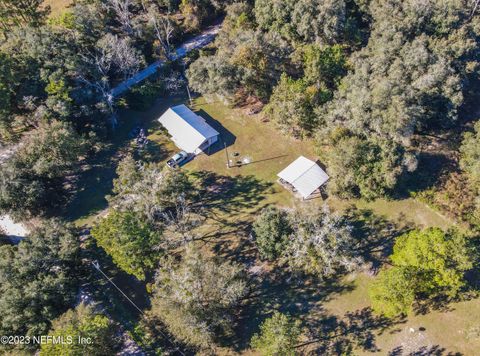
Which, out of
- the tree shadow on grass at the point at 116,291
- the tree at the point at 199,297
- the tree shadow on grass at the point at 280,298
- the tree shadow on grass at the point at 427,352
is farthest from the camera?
the tree shadow on grass at the point at 116,291

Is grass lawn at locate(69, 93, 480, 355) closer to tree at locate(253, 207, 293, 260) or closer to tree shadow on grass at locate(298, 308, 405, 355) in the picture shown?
tree shadow on grass at locate(298, 308, 405, 355)

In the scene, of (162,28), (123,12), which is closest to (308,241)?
(162,28)

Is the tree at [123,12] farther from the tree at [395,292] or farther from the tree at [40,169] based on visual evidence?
the tree at [395,292]

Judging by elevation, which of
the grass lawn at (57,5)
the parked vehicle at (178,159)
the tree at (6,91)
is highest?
the grass lawn at (57,5)

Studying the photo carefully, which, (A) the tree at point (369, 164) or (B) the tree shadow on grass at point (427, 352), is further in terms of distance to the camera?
(A) the tree at point (369, 164)

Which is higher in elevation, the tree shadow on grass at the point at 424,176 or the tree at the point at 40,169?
the tree at the point at 40,169

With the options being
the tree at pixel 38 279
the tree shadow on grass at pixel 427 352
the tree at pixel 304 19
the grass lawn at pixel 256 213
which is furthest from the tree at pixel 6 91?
the tree shadow on grass at pixel 427 352
